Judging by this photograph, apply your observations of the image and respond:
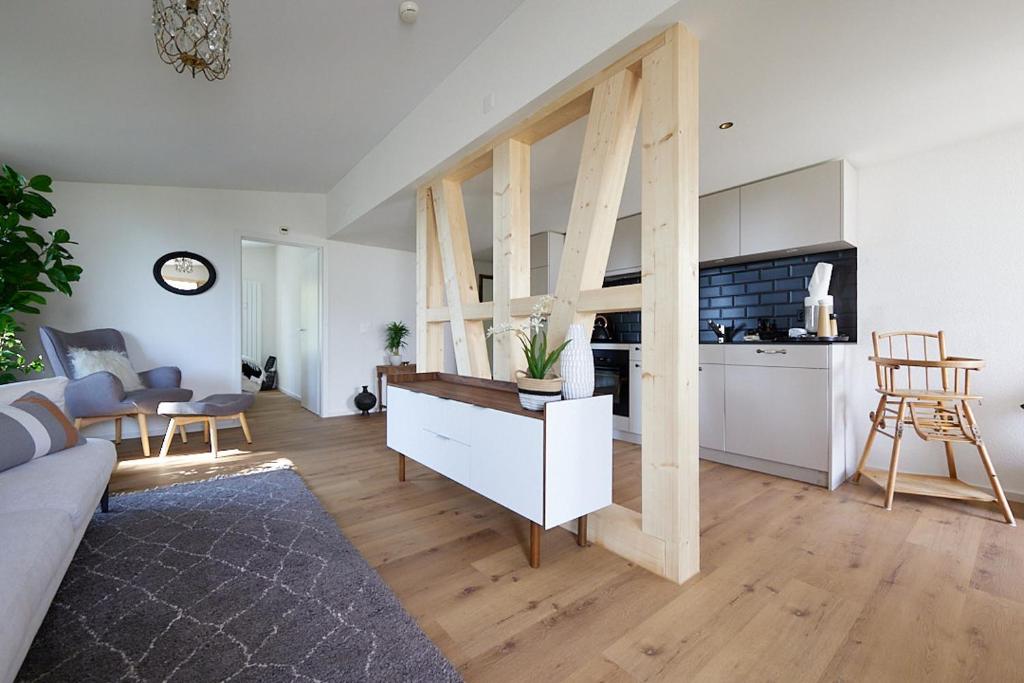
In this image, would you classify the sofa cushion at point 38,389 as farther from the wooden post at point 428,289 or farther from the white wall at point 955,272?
the white wall at point 955,272

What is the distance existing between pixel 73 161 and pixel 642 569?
4.97 metres

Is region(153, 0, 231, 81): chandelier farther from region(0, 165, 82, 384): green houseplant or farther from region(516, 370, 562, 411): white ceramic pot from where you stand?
region(0, 165, 82, 384): green houseplant

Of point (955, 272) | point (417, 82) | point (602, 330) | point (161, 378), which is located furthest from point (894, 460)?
point (161, 378)

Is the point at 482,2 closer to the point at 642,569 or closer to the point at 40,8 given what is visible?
the point at 40,8

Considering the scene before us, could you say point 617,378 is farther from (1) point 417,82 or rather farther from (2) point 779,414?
(1) point 417,82

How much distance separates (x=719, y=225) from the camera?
3.31 m

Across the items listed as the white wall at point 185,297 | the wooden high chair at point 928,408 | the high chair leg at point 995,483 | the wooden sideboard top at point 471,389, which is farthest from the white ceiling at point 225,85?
the high chair leg at point 995,483

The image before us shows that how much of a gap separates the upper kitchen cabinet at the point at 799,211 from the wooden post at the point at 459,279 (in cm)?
207

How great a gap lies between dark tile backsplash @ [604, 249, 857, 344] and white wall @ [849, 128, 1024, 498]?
0.28 feet

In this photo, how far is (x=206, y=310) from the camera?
4250mm

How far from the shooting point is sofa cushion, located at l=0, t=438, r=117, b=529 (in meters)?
1.34

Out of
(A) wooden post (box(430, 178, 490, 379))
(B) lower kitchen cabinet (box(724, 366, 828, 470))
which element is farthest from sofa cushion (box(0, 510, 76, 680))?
(B) lower kitchen cabinet (box(724, 366, 828, 470))

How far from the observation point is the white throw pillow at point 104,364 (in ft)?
11.0

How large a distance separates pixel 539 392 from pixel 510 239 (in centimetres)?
99
